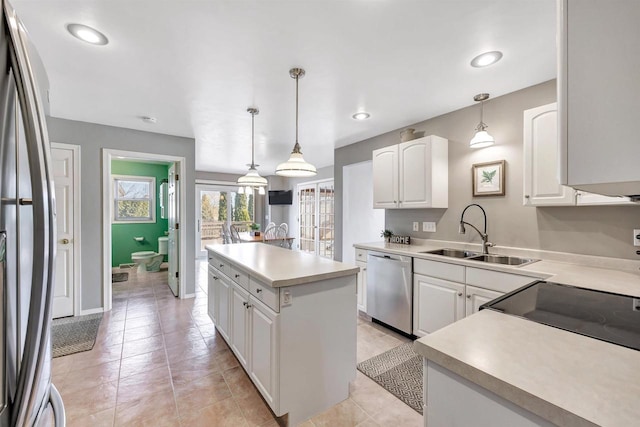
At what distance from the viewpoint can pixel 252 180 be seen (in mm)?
3357

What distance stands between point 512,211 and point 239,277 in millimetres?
2514

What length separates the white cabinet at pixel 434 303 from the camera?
7.68 ft

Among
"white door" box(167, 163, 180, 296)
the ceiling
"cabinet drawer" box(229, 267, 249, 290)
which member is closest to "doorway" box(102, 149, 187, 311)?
"white door" box(167, 163, 180, 296)

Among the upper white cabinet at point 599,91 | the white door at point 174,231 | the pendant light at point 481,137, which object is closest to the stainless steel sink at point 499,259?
the pendant light at point 481,137

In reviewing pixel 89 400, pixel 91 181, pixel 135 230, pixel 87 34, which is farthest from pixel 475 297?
pixel 135 230

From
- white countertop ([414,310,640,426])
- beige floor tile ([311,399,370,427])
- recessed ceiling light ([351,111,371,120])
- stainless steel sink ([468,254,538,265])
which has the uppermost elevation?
recessed ceiling light ([351,111,371,120])

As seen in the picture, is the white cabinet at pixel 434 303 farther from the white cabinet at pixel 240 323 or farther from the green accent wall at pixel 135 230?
the green accent wall at pixel 135 230

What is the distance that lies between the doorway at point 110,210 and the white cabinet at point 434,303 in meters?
3.19

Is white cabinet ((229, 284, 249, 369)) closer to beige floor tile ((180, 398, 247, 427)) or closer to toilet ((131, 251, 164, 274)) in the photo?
beige floor tile ((180, 398, 247, 427))

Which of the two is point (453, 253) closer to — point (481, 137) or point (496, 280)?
point (496, 280)

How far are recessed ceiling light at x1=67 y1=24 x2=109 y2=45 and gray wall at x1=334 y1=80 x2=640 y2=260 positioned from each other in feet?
10.0

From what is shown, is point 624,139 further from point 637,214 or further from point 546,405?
point 637,214

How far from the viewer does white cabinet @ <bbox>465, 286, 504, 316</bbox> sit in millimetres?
2139

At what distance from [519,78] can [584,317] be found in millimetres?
2076
